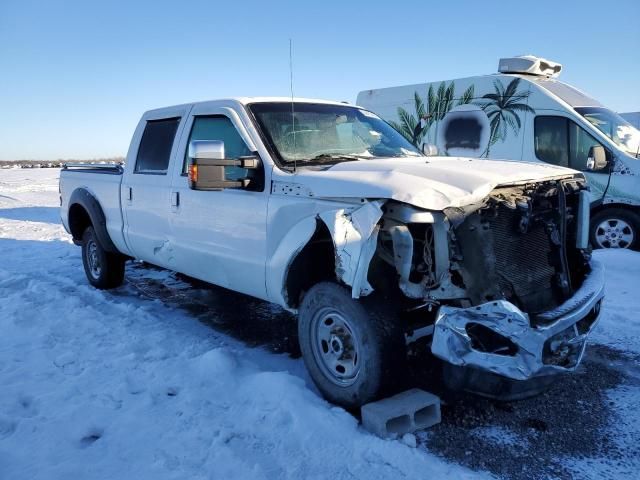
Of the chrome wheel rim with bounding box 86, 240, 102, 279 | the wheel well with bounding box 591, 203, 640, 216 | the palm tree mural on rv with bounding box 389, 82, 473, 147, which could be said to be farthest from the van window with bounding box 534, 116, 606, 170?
the chrome wheel rim with bounding box 86, 240, 102, 279

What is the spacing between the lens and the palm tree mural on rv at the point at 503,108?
8.57 m

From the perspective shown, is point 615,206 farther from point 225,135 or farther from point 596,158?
point 225,135

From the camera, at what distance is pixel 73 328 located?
498 cm

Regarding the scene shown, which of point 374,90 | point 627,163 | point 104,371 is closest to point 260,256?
point 104,371

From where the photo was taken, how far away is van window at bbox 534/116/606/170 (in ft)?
26.2

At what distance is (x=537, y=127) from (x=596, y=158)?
1.35m

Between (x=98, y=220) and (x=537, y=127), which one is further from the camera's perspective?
(x=537, y=127)

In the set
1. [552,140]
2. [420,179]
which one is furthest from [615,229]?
[420,179]

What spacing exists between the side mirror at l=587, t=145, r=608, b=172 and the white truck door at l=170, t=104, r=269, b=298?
5.35 meters

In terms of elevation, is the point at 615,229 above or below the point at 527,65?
below

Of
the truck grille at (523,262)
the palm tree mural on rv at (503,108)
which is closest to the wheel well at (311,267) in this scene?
the truck grille at (523,262)

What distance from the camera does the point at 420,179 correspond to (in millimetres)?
3137

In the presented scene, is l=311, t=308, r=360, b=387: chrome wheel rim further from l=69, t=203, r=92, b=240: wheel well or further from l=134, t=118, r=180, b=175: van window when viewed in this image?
l=69, t=203, r=92, b=240: wheel well

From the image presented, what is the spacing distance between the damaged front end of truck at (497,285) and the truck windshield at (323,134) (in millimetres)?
1193
